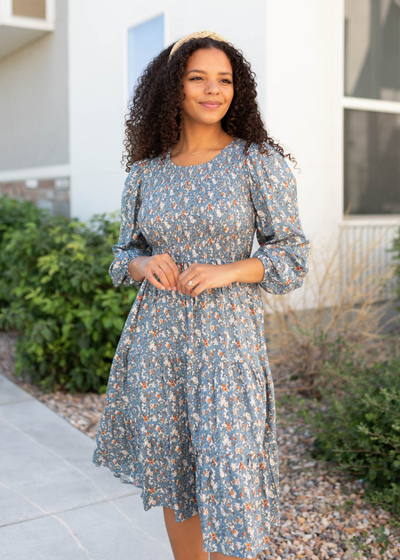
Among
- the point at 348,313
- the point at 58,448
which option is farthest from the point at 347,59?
the point at 58,448

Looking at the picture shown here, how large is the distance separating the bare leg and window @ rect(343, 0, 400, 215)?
407 cm

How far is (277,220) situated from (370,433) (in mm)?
1280

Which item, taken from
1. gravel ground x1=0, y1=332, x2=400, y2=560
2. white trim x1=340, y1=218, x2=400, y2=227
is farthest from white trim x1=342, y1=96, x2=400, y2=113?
gravel ground x1=0, y1=332, x2=400, y2=560

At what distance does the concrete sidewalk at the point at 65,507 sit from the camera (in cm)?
268

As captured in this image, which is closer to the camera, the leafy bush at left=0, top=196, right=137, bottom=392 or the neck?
the neck

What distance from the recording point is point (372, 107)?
19.3ft

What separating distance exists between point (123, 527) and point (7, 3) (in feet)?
23.1

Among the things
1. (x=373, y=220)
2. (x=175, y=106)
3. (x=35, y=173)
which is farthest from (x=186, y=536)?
(x=35, y=173)

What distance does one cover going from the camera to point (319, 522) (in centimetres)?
285

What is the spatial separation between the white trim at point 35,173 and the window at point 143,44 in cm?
183

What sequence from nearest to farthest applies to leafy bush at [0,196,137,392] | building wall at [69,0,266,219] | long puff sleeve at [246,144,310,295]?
long puff sleeve at [246,144,310,295], leafy bush at [0,196,137,392], building wall at [69,0,266,219]

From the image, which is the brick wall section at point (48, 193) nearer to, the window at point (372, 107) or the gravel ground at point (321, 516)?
the window at point (372, 107)

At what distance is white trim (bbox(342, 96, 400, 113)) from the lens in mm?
5662

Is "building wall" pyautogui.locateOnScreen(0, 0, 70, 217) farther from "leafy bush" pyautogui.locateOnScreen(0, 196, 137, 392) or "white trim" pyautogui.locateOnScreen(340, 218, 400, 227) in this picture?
"white trim" pyautogui.locateOnScreen(340, 218, 400, 227)
